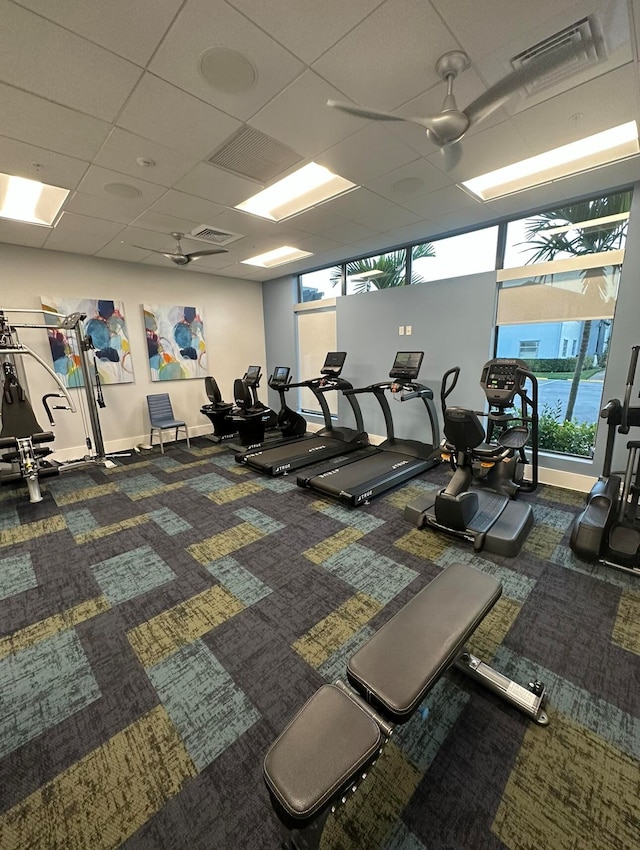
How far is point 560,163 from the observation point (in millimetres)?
3047

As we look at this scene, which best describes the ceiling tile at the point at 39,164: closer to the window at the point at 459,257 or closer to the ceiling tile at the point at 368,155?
the ceiling tile at the point at 368,155

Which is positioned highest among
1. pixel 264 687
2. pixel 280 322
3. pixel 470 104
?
pixel 470 104

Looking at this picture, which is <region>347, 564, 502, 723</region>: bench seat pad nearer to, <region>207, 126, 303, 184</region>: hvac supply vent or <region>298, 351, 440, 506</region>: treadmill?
<region>298, 351, 440, 506</region>: treadmill

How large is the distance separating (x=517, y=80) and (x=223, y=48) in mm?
1414

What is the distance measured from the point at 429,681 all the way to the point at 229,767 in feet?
3.04

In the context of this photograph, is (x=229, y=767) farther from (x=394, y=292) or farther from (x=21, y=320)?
(x=21, y=320)

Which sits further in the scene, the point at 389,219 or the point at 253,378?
the point at 253,378

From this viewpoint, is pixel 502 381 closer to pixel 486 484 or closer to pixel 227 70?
pixel 486 484

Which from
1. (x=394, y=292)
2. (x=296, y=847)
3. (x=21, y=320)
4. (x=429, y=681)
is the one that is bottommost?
(x=296, y=847)

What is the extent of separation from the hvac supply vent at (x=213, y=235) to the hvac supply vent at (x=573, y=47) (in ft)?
10.9

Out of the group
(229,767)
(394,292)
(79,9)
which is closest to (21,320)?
(79,9)

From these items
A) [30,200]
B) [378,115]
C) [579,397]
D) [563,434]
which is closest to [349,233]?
[378,115]

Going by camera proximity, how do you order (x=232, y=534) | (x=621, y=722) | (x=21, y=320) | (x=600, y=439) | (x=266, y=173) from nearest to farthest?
(x=621, y=722)
(x=266, y=173)
(x=232, y=534)
(x=600, y=439)
(x=21, y=320)

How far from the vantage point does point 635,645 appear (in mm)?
1938
